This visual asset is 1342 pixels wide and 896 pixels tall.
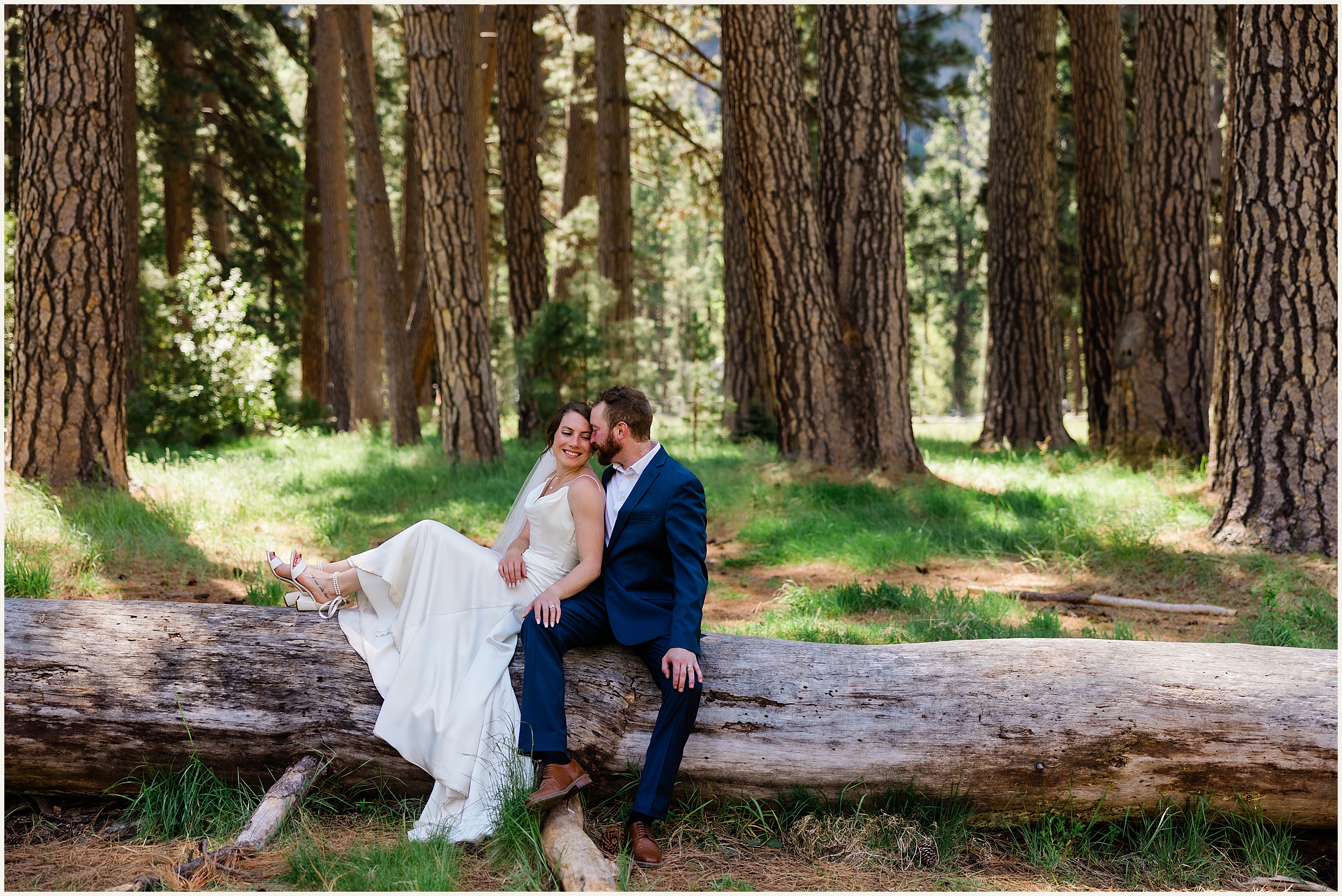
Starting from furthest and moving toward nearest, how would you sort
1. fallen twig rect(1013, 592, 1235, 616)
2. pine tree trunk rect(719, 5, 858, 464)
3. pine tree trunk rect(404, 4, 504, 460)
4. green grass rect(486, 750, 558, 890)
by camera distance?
1. pine tree trunk rect(404, 4, 504, 460)
2. pine tree trunk rect(719, 5, 858, 464)
3. fallen twig rect(1013, 592, 1235, 616)
4. green grass rect(486, 750, 558, 890)

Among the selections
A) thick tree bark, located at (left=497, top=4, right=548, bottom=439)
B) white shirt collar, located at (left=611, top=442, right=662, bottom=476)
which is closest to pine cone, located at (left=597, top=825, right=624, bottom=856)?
white shirt collar, located at (left=611, top=442, right=662, bottom=476)

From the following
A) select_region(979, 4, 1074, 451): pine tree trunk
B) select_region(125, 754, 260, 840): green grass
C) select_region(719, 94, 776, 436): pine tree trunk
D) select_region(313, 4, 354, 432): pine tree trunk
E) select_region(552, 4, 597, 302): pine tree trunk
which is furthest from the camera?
select_region(313, 4, 354, 432): pine tree trunk

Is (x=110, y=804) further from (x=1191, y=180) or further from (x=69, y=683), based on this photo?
(x=1191, y=180)

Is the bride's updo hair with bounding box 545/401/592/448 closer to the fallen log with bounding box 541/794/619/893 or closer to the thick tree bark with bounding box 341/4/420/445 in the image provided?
the fallen log with bounding box 541/794/619/893

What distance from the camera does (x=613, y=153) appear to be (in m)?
14.2

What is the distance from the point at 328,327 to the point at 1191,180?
13.4 meters

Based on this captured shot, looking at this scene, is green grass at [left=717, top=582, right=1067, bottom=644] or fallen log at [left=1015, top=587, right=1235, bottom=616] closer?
green grass at [left=717, top=582, right=1067, bottom=644]

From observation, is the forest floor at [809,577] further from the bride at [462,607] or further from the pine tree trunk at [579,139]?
the pine tree trunk at [579,139]

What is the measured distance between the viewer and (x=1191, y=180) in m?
9.79

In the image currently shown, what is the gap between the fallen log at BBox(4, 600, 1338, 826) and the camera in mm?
3645

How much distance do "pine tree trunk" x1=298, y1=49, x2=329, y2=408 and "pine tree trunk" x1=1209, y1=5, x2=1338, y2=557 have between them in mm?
16113

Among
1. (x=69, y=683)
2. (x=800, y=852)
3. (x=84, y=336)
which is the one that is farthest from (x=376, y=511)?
(x=800, y=852)

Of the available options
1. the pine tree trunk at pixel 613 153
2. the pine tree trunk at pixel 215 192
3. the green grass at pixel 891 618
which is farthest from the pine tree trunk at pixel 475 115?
the green grass at pixel 891 618

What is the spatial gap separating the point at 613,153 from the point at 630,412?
11.1 metres
